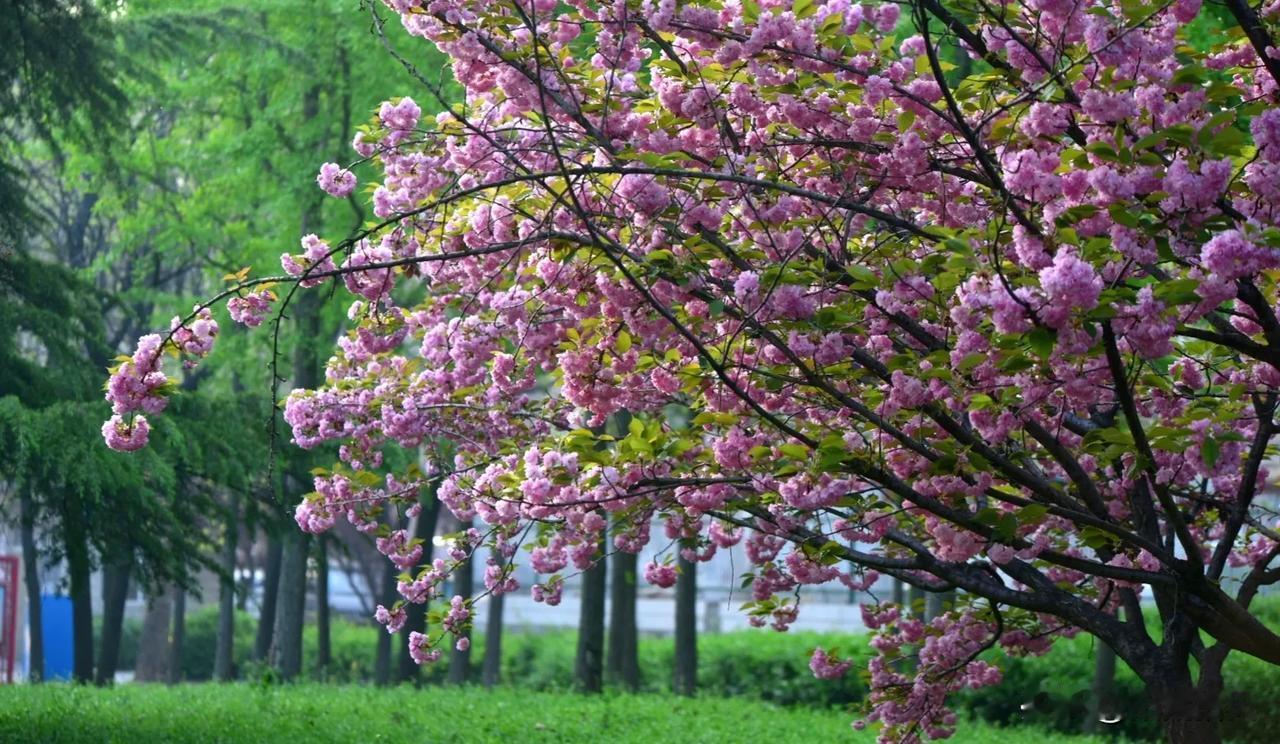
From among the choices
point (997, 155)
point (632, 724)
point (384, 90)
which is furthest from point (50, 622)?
point (997, 155)

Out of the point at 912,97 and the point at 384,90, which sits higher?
the point at 384,90

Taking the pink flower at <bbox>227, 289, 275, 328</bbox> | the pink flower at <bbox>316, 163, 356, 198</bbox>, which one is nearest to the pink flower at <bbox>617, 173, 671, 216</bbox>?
the pink flower at <bbox>316, 163, 356, 198</bbox>

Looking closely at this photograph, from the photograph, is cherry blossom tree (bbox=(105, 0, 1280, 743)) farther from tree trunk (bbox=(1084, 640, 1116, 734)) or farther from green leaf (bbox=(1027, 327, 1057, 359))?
tree trunk (bbox=(1084, 640, 1116, 734))

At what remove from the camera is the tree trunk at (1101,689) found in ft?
42.8

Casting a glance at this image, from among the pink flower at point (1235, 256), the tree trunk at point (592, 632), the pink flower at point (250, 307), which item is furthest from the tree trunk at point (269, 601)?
the pink flower at point (1235, 256)

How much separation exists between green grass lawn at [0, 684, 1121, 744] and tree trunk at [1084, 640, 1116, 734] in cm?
47

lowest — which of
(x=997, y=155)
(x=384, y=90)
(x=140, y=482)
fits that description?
(x=140, y=482)

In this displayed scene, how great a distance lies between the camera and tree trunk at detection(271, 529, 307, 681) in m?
18.8

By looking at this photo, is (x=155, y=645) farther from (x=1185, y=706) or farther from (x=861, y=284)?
(x=861, y=284)

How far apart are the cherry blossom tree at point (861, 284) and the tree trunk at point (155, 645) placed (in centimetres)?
2600

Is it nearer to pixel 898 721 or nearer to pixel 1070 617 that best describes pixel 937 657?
pixel 898 721

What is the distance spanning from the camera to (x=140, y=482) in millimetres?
11203

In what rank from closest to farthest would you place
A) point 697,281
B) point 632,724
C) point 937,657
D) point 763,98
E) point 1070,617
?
point 697,281, point 763,98, point 1070,617, point 937,657, point 632,724

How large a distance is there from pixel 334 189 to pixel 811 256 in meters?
2.10
